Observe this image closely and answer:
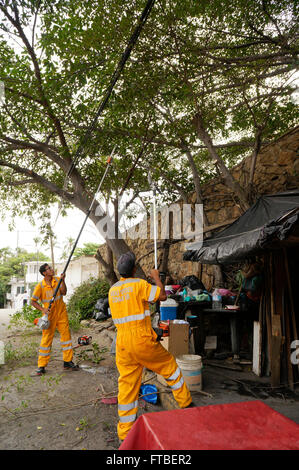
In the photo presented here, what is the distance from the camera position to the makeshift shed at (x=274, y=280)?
4.59 metres

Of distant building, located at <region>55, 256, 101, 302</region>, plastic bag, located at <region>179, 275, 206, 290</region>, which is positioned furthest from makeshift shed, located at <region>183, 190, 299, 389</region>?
distant building, located at <region>55, 256, 101, 302</region>

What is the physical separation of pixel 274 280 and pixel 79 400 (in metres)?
3.48

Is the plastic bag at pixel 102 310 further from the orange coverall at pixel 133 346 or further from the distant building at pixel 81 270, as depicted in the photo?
the distant building at pixel 81 270

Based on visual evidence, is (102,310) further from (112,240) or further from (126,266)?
(126,266)

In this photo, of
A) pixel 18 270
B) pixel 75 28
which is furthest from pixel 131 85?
pixel 18 270

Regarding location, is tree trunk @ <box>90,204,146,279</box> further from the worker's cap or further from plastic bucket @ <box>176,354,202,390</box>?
the worker's cap

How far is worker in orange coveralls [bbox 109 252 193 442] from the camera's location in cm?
331

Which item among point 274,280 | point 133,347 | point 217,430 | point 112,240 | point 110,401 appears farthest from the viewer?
point 112,240

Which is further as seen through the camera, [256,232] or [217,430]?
[256,232]

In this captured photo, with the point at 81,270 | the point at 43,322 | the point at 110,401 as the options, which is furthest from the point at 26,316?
the point at 81,270

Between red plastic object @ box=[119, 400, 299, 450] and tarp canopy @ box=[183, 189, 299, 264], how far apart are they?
2.28 metres

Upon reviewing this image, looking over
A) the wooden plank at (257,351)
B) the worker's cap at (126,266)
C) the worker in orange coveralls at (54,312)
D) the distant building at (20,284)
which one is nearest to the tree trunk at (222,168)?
the wooden plank at (257,351)

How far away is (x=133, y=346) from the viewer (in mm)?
3307

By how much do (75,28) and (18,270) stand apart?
5283cm
